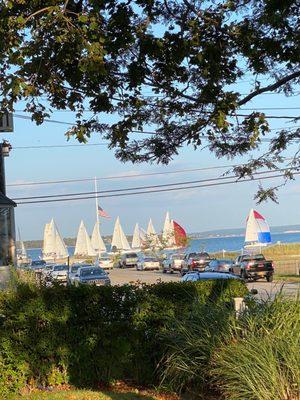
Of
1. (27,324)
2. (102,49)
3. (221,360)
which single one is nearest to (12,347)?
(27,324)

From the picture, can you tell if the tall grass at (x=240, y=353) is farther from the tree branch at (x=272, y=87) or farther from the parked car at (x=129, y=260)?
the parked car at (x=129, y=260)

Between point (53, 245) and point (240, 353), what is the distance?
6606 centimetres

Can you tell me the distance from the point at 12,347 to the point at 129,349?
64.5 inches

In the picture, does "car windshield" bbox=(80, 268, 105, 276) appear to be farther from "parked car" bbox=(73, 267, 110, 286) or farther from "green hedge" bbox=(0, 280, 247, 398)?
"green hedge" bbox=(0, 280, 247, 398)

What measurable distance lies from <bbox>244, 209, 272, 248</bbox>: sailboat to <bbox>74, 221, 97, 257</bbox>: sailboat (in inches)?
1415

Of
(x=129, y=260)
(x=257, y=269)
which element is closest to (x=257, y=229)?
(x=257, y=269)

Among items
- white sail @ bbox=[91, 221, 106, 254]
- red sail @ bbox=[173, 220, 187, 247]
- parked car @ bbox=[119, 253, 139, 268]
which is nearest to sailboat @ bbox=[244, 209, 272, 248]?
red sail @ bbox=[173, 220, 187, 247]

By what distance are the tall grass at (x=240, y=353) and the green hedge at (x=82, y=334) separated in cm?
63

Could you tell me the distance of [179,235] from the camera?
222 ft

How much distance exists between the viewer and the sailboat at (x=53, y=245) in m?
69.6

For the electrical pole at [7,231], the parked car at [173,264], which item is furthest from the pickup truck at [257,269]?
the electrical pole at [7,231]

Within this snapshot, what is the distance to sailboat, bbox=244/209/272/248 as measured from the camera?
4847 cm

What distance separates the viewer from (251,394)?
5.82 m

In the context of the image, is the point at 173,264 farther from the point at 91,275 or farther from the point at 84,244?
the point at 84,244
